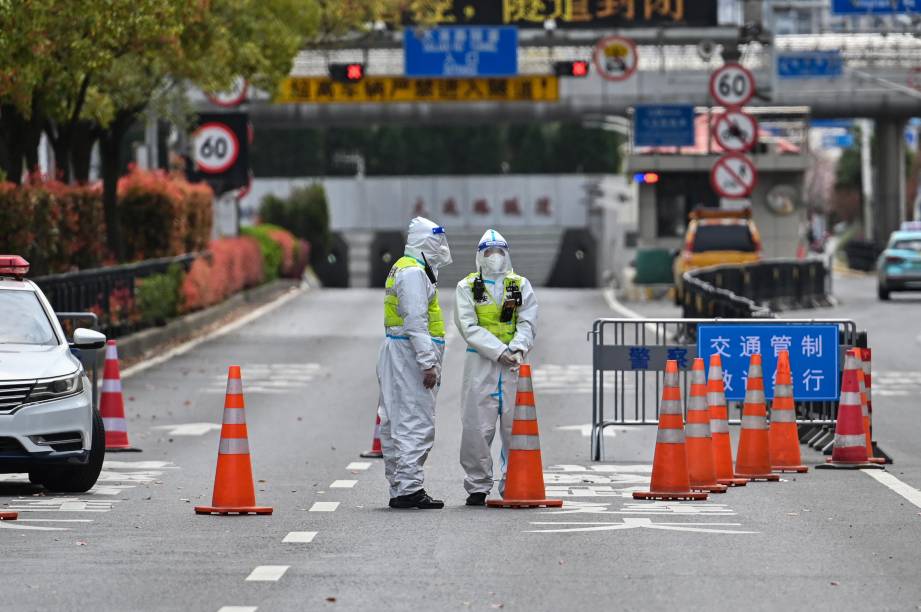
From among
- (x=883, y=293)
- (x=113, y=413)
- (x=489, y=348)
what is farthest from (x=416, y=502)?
(x=883, y=293)

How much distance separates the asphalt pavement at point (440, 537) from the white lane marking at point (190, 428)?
0.03 meters

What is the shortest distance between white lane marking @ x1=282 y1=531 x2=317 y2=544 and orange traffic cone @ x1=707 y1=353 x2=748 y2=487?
375 centimetres

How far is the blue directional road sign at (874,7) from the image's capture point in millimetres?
47094

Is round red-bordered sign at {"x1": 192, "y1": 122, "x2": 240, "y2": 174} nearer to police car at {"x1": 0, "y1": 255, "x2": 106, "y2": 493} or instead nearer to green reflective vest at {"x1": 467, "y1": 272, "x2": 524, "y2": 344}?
police car at {"x1": 0, "y1": 255, "x2": 106, "y2": 493}

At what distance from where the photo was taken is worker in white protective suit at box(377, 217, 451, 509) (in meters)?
13.5

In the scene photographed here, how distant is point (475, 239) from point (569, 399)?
73.4 m

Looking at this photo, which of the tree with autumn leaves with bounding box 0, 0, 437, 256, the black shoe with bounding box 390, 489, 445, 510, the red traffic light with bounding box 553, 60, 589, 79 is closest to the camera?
the black shoe with bounding box 390, 489, 445, 510

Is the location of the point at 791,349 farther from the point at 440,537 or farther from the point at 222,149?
the point at 222,149

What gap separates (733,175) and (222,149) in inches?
366

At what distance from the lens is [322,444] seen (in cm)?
1859

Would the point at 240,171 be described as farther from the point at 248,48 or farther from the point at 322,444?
the point at 322,444

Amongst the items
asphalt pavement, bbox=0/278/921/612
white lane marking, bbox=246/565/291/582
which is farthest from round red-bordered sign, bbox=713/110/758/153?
white lane marking, bbox=246/565/291/582

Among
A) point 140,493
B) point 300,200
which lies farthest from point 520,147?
point 140,493

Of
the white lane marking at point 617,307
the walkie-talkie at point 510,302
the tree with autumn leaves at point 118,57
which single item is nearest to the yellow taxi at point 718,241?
the white lane marking at point 617,307
